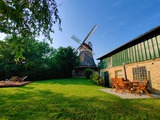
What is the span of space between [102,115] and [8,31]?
22.8ft

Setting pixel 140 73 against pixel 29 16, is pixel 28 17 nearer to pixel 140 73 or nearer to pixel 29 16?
pixel 29 16

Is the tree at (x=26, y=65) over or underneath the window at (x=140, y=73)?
over

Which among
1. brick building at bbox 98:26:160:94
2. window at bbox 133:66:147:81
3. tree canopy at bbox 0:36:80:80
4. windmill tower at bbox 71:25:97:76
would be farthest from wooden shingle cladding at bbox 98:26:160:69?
windmill tower at bbox 71:25:97:76

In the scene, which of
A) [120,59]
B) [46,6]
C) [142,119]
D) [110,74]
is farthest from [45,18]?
[110,74]

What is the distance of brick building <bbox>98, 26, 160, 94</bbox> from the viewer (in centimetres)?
683

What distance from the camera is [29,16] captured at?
5395 mm

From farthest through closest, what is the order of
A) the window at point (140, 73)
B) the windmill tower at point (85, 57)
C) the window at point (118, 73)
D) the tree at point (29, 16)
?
the windmill tower at point (85, 57) → the window at point (118, 73) → the window at point (140, 73) → the tree at point (29, 16)

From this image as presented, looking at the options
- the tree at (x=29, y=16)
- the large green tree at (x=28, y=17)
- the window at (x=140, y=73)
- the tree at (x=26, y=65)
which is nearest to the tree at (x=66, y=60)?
the tree at (x=26, y=65)

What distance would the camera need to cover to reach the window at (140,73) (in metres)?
7.80

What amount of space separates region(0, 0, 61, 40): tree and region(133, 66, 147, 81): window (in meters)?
6.92

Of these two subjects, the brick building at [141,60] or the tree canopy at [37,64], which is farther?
the tree canopy at [37,64]

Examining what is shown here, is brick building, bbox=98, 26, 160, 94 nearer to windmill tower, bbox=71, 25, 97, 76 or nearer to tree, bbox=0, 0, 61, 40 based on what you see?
tree, bbox=0, 0, 61, 40

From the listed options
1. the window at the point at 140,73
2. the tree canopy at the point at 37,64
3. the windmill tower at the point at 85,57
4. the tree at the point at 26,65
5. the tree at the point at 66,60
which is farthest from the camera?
the windmill tower at the point at 85,57

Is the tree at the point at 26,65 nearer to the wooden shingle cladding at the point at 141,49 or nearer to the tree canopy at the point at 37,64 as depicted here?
the tree canopy at the point at 37,64
